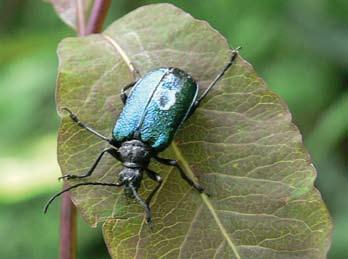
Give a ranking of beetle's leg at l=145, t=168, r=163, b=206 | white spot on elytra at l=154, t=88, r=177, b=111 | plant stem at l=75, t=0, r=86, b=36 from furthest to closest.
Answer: white spot on elytra at l=154, t=88, r=177, b=111, plant stem at l=75, t=0, r=86, b=36, beetle's leg at l=145, t=168, r=163, b=206

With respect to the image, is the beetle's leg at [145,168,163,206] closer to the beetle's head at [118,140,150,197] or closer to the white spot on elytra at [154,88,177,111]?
the beetle's head at [118,140,150,197]

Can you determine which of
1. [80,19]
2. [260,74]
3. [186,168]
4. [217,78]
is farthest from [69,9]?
[260,74]

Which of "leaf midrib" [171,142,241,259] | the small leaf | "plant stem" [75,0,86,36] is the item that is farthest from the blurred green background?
"leaf midrib" [171,142,241,259]

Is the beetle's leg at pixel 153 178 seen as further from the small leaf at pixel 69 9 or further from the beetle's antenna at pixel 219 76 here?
the small leaf at pixel 69 9

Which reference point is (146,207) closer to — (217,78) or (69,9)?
(217,78)

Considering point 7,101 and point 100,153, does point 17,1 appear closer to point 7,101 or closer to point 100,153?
point 7,101

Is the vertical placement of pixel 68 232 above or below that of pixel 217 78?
below
